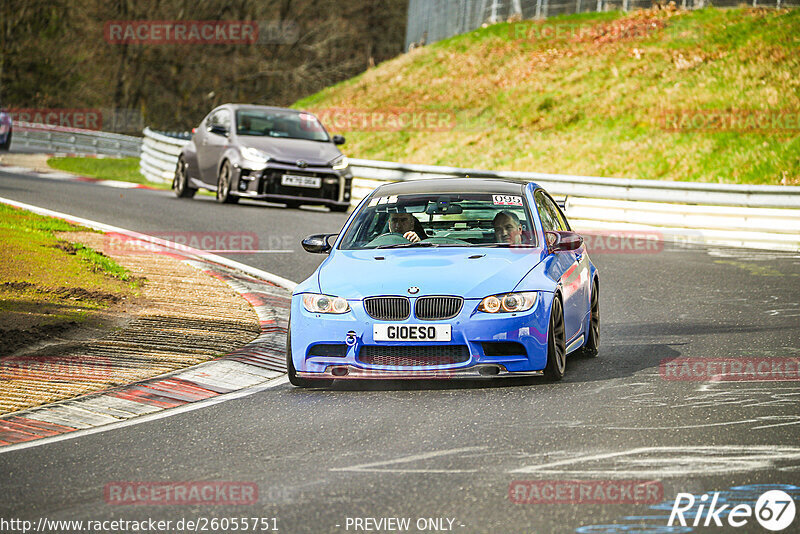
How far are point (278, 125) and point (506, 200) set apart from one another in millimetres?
13771

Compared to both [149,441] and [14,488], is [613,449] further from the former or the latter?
[14,488]

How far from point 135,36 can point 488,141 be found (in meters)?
29.6

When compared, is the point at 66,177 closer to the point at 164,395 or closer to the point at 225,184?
the point at 225,184

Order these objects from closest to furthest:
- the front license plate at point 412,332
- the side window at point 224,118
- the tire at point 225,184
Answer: the front license plate at point 412,332
the tire at point 225,184
the side window at point 224,118

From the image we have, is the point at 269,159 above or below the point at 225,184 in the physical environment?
above

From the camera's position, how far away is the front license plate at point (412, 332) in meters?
8.28

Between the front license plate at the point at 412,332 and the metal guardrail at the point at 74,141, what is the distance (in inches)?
1304

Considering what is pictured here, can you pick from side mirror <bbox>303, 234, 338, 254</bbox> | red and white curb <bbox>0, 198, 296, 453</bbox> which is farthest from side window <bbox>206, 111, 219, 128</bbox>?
side mirror <bbox>303, 234, 338, 254</bbox>

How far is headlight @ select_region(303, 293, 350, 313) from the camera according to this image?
8.54 meters

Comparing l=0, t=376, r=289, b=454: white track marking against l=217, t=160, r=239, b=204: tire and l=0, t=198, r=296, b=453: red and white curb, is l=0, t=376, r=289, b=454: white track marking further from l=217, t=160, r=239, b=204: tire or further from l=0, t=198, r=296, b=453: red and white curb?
l=217, t=160, r=239, b=204: tire

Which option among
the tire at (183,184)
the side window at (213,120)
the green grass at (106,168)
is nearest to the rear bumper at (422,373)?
the side window at (213,120)

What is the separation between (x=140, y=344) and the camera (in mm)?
9898

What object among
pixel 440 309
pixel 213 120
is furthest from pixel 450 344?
pixel 213 120

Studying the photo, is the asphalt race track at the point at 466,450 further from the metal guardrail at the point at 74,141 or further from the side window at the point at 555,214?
the metal guardrail at the point at 74,141
